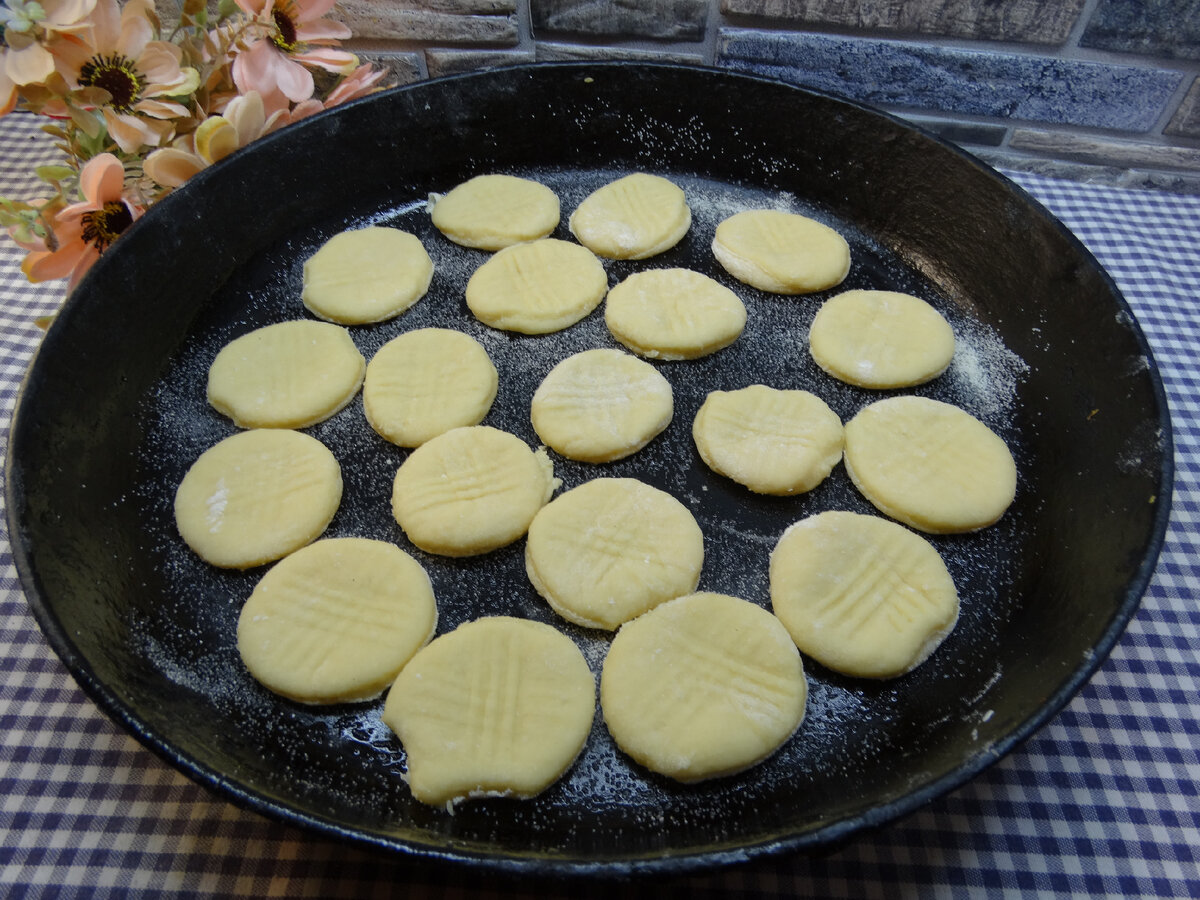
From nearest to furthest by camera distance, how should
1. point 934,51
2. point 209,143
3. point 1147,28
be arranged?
point 209,143, point 1147,28, point 934,51

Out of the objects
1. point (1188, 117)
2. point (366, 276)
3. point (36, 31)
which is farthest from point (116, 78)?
point (1188, 117)

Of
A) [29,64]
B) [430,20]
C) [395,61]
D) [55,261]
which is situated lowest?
[55,261]

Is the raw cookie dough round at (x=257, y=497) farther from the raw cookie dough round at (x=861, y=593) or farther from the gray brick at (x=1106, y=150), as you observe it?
the gray brick at (x=1106, y=150)

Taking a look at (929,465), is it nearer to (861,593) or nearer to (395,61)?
(861,593)

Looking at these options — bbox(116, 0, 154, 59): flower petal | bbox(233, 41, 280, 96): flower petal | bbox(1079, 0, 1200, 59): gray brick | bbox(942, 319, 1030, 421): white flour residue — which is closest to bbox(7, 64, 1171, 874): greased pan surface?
bbox(942, 319, 1030, 421): white flour residue

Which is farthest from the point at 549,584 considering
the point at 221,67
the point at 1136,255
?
the point at 1136,255
